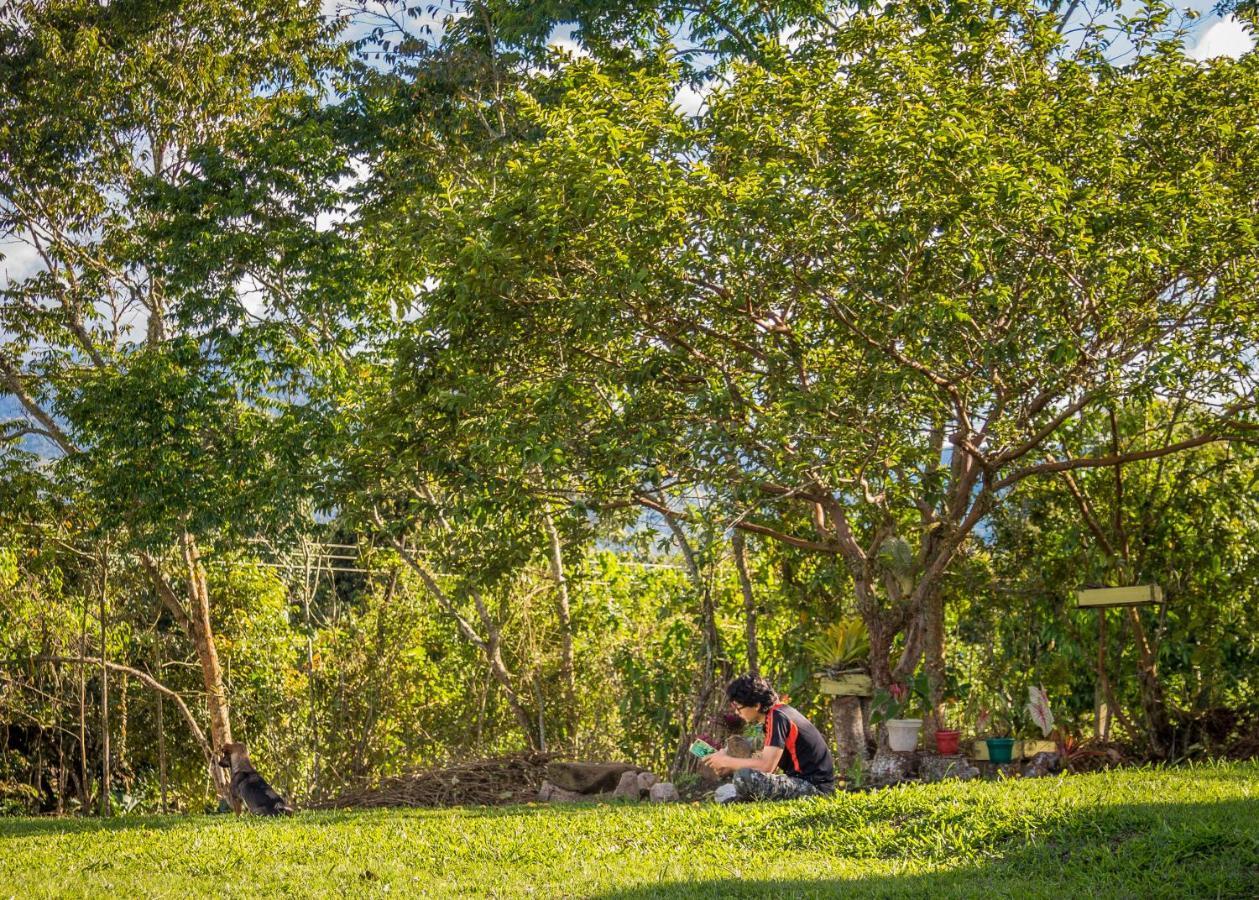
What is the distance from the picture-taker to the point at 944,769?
29.9 ft

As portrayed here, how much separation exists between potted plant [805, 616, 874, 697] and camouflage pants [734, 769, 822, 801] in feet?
6.54

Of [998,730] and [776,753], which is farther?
[998,730]

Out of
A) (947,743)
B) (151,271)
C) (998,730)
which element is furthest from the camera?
(151,271)

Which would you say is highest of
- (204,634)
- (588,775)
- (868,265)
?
(868,265)

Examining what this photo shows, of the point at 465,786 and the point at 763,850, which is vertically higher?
the point at 763,850

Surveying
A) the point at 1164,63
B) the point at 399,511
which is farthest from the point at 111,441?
the point at 1164,63

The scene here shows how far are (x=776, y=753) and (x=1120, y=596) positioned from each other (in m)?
3.45

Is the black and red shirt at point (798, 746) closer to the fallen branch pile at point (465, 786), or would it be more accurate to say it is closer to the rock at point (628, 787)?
the rock at point (628, 787)

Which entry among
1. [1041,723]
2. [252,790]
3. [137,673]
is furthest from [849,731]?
[137,673]

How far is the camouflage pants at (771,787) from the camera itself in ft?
25.6

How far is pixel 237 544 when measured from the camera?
12195 millimetres

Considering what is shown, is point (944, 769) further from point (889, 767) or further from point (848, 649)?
point (848, 649)

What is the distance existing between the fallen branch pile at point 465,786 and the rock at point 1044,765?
420 cm

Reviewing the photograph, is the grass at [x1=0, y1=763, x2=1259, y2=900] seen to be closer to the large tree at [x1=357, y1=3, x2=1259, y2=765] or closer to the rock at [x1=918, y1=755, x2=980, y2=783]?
the rock at [x1=918, y1=755, x2=980, y2=783]
